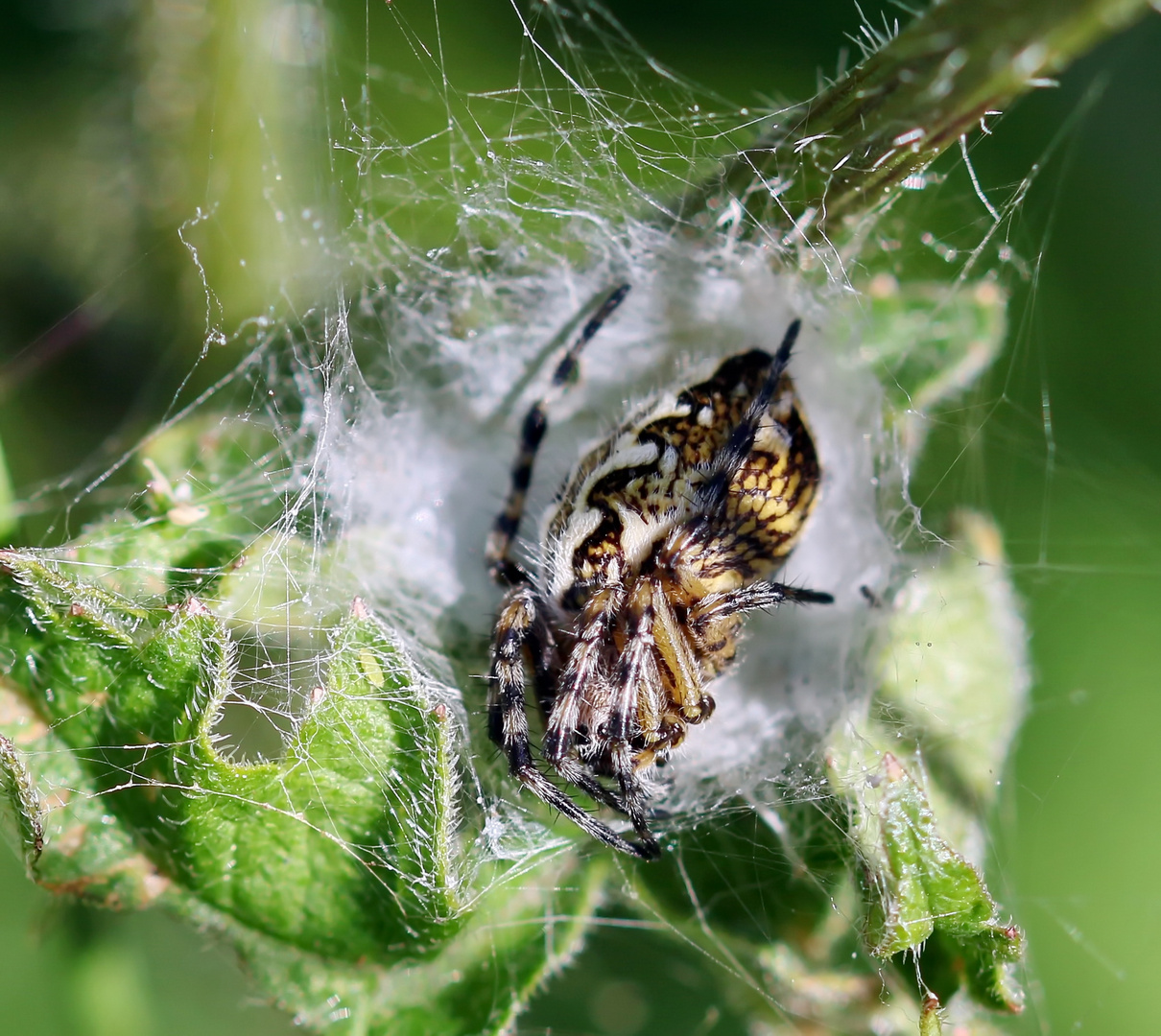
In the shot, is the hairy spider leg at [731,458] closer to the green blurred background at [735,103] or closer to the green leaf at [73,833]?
the green blurred background at [735,103]

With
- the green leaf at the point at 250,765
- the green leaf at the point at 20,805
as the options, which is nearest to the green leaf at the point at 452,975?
the green leaf at the point at 250,765

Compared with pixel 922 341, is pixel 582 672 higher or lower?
lower

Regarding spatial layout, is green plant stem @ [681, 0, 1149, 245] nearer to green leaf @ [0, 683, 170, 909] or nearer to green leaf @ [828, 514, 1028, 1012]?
green leaf @ [828, 514, 1028, 1012]

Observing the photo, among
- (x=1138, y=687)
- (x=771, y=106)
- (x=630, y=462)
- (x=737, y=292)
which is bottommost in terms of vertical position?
(x=1138, y=687)

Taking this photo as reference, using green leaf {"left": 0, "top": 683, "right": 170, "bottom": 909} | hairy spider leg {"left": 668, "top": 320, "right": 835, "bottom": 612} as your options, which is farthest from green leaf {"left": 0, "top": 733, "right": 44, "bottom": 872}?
hairy spider leg {"left": 668, "top": 320, "right": 835, "bottom": 612}

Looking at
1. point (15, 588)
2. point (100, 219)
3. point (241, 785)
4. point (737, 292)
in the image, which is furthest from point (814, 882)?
point (100, 219)

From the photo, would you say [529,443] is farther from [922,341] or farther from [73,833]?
[73,833]

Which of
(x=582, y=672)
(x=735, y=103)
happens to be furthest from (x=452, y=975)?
(x=735, y=103)

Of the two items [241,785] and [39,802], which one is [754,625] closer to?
[241,785]
